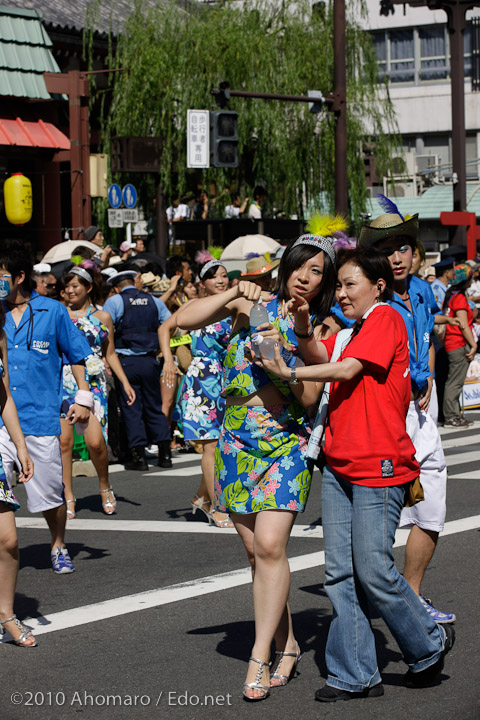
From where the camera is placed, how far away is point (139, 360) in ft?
39.4

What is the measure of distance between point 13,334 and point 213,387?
241 cm

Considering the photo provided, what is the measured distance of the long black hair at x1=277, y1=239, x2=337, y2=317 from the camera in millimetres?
5078

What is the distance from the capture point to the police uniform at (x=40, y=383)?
714 cm

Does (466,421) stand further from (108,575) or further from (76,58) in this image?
(76,58)

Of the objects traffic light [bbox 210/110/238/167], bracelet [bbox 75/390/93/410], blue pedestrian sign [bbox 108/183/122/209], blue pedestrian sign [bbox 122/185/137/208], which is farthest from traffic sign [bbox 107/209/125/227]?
bracelet [bbox 75/390/93/410]

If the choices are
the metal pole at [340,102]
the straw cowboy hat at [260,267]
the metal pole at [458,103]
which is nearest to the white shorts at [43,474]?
the straw cowboy hat at [260,267]

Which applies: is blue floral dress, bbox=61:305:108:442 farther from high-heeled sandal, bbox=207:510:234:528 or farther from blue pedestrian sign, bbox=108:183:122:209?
blue pedestrian sign, bbox=108:183:122:209

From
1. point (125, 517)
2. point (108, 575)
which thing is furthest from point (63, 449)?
point (108, 575)

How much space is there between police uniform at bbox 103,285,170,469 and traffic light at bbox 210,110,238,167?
8048mm

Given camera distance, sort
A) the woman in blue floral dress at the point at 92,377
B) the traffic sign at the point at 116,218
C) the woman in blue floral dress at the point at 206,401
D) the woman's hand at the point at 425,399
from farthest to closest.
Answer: the traffic sign at the point at 116,218, the woman in blue floral dress at the point at 92,377, the woman in blue floral dress at the point at 206,401, the woman's hand at the point at 425,399

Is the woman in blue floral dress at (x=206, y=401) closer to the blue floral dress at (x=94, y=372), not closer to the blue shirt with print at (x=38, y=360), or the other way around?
the blue floral dress at (x=94, y=372)

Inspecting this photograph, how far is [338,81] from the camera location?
20.4 m

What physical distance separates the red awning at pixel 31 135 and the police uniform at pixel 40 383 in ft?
51.0

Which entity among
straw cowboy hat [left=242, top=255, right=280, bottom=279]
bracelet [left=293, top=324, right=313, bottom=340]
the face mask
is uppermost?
straw cowboy hat [left=242, top=255, right=280, bottom=279]
